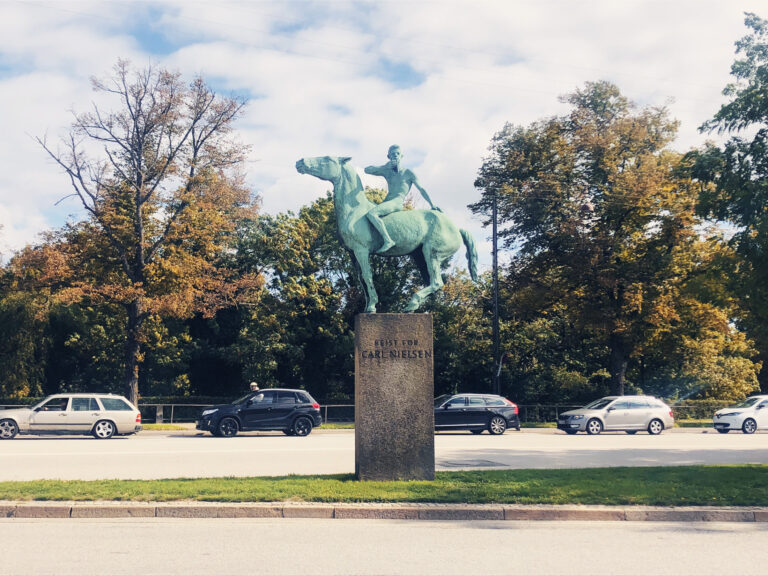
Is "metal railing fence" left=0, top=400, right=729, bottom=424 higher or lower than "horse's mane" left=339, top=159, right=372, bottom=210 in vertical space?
lower

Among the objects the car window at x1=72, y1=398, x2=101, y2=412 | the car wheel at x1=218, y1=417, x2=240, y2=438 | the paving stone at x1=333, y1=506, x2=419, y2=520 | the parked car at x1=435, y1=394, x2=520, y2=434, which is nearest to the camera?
the paving stone at x1=333, y1=506, x2=419, y2=520

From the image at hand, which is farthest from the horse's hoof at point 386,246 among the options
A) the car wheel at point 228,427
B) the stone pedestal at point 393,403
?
the car wheel at point 228,427

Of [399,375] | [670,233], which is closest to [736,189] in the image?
[399,375]

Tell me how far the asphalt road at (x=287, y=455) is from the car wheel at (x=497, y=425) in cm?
340

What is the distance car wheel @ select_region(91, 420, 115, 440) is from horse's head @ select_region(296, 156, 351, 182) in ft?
49.1

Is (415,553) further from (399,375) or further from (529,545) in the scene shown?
(399,375)

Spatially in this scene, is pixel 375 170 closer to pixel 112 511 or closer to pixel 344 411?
pixel 112 511

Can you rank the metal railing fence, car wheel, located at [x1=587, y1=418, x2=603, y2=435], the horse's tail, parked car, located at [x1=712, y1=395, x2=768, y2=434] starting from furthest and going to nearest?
the metal railing fence → parked car, located at [x1=712, y1=395, x2=768, y2=434] → car wheel, located at [x1=587, y1=418, x2=603, y2=435] → the horse's tail

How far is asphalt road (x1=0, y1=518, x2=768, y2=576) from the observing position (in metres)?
6.22

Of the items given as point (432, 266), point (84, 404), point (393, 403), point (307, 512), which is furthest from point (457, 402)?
point (307, 512)

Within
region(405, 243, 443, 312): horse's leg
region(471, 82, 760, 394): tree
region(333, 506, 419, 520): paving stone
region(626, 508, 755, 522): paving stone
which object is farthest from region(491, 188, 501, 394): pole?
region(333, 506, 419, 520): paving stone

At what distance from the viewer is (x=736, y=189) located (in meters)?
Answer: 15.1

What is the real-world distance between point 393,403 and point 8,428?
16.9 metres

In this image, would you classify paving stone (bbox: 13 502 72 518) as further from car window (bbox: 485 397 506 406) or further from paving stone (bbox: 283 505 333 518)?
car window (bbox: 485 397 506 406)
